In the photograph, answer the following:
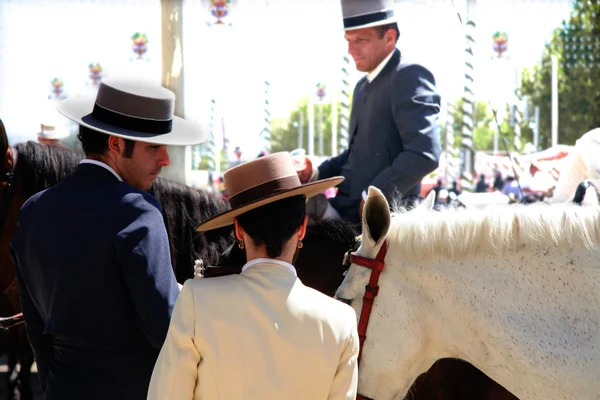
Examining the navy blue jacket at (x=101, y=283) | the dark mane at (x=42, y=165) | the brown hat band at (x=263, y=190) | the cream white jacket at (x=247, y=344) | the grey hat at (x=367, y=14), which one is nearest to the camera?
the cream white jacket at (x=247, y=344)

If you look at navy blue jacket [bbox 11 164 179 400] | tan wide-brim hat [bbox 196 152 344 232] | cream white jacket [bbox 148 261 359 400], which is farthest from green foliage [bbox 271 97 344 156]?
cream white jacket [bbox 148 261 359 400]

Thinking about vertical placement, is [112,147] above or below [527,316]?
above

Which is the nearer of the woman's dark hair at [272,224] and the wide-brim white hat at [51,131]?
the woman's dark hair at [272,224]

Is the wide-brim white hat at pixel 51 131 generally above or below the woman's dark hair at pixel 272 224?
below

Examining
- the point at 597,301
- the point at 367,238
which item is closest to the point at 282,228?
the point at 367,238

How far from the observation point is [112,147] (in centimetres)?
234

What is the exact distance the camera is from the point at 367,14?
3.85 meters

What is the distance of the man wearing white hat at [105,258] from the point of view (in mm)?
2160

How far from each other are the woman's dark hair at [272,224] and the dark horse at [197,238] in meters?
0.42

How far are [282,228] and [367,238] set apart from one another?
0.61 m

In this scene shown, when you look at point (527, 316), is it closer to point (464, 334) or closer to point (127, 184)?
point (464, 334)

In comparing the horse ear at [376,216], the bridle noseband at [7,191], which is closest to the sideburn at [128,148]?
the horse ear at [376,216]

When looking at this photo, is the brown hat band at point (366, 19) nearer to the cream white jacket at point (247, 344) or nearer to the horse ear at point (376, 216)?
the horse ear at point (376, 216)

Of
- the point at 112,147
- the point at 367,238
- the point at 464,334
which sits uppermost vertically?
the point at 112,147
